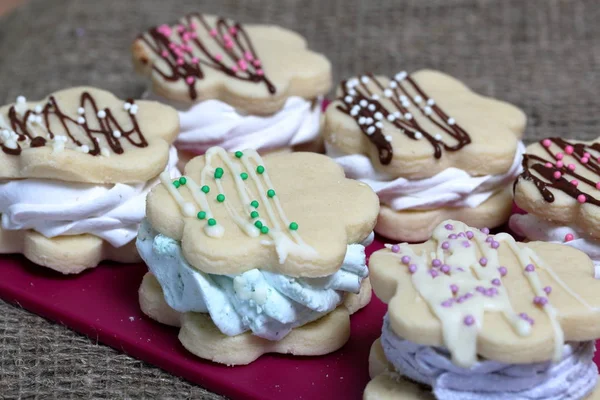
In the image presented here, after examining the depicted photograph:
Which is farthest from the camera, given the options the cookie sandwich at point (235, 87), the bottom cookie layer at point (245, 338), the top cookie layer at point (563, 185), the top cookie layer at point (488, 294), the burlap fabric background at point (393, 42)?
the burlap fabric background at point (393, 42)

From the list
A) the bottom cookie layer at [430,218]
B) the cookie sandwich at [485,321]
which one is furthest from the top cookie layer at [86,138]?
the cookie sandwich at [485,321]

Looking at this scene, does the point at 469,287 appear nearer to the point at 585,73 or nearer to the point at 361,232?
the point at 361,232

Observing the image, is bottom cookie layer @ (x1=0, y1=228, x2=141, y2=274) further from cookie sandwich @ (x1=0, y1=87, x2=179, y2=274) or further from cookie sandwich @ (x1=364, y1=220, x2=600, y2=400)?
cookie sandwich @ (x1=364, y1=220, x2=600, y2=400)

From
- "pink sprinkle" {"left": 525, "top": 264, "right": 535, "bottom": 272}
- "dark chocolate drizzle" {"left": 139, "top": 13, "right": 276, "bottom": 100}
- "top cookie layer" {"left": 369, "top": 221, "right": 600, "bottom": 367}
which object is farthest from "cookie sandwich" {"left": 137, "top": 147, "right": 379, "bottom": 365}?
"dark chocolate drizzle" {"left": 139, "top": 13, "right": 276, "bottom": 100}

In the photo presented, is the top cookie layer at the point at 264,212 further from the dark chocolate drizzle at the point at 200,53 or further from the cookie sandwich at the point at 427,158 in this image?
the dark chocolate drizzle at the point at 200,53

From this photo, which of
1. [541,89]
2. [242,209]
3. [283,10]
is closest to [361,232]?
[242,209]

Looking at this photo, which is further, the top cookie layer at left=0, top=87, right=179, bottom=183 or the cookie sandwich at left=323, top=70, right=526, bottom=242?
the cookie sandwich at left=323, top=70, right=526, bottom=242
